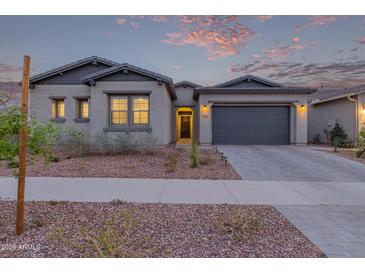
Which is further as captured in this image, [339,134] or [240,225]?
[339,134]

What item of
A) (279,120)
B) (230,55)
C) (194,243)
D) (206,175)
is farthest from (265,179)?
(230,55)

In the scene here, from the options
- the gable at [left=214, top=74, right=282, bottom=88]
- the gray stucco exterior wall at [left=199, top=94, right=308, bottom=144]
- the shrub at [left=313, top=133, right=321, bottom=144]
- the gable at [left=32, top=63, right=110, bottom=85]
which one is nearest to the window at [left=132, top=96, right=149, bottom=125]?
the gray stucco exterior wall at [left=199, top=94, right=308, bottom=144]

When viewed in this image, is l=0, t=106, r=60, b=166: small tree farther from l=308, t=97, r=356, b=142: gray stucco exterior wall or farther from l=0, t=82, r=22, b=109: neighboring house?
l=308, t=97, r=356, b=142: gray stucco exterior wall

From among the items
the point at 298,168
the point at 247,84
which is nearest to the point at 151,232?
the point at 298,168

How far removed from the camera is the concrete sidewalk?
501 cm

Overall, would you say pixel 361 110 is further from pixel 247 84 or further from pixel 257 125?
pixel 247 84

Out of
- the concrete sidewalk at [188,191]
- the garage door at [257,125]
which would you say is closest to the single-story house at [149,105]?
the garage door at [257,125]

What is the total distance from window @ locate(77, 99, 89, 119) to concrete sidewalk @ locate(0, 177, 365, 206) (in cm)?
836

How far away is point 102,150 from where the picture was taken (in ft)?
35.1

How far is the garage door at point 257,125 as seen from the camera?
1562cm

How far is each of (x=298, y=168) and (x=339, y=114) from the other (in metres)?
12.1

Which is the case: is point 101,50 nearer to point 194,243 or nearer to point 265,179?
point 265,179

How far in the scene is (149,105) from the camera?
42.7 ft

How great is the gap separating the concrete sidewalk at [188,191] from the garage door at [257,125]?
9143 mm
